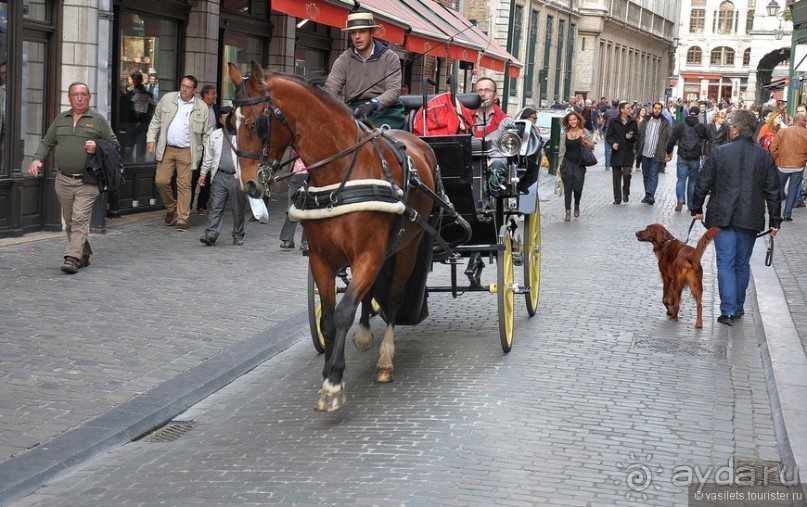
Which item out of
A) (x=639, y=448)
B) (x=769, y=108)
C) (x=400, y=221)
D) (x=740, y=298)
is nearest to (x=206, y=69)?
(x=740, y=298)

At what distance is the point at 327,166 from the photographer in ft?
21.1

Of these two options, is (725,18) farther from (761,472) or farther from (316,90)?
(761,472)

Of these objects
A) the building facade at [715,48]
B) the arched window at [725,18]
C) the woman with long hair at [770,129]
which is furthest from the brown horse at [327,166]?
the arched window at [725,18]

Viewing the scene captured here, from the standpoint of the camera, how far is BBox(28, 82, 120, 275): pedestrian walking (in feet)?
35.2

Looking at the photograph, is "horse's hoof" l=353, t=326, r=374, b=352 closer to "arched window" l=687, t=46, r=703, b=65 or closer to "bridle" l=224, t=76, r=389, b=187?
"bridle" l=224, t=76, r=389, b=187

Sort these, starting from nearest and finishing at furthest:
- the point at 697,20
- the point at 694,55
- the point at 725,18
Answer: the point at 725,18, the point at 697,20, the point at 694,55

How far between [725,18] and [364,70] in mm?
107139

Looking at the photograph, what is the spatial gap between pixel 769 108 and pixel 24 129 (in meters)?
20.9

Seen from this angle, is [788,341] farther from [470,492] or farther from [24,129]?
[24,129]

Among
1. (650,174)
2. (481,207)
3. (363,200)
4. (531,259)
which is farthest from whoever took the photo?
(650,174)

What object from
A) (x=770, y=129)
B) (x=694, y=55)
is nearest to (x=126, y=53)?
(x=770, y=129)

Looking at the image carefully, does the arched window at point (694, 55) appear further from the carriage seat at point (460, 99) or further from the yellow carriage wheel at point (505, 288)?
the yellow carriage wheel at point (505, 288)

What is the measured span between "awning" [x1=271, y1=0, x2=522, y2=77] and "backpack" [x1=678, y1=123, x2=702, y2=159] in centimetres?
422

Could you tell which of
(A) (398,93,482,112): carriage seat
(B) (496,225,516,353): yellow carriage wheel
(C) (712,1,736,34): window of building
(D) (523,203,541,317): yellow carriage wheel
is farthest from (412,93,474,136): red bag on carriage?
(C) (712,1,736,34): window of building
